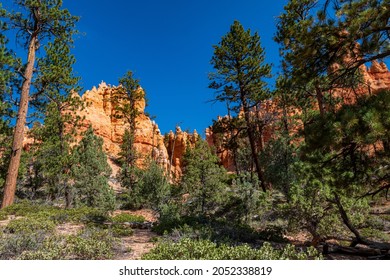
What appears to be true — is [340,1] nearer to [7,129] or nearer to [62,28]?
[62,28]

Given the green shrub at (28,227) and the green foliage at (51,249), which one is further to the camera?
the green shrub at (28,227)

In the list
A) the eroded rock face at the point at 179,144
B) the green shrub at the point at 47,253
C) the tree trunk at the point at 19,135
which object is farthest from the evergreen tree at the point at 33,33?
the eroded rock face at the point at 179,144

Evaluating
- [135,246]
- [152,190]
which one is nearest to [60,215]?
[135,246]

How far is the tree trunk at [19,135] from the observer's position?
39.8 ft

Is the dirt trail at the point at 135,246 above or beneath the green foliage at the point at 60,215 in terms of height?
beneath

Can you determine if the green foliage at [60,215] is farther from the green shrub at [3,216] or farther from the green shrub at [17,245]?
the green shrub at [17,245]

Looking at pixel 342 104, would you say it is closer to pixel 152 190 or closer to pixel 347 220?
pixel 347 220

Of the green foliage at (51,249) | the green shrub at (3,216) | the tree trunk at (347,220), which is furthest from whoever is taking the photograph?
the green shrub at (3,216)

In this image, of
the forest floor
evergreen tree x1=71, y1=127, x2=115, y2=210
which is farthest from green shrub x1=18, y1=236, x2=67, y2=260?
evergreen tree x1=71, y1=127, x2=115, y2=210

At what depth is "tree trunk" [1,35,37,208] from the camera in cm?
1212

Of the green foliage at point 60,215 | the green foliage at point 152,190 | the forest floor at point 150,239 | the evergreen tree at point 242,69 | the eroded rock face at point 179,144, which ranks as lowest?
the forest floor at point 150,239

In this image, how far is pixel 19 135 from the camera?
41.5ft

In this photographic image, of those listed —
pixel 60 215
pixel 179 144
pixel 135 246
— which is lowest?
pixel 135 246
